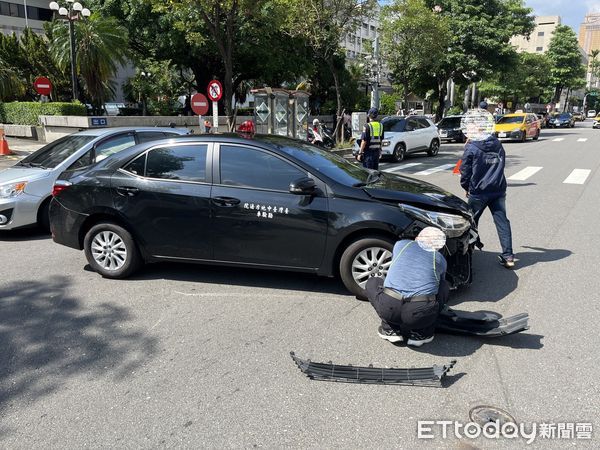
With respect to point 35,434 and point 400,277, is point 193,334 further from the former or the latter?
point 400,277

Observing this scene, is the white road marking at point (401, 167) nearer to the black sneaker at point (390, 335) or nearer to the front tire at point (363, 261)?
the front tire at point (363, 261)

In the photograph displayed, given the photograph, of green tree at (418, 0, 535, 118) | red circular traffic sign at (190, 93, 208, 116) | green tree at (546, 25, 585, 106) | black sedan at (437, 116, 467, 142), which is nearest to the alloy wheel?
red circular traffic sign at (190, 93, 208, 116)

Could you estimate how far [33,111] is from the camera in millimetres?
21641

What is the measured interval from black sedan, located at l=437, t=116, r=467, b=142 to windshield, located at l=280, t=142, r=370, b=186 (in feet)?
78.6

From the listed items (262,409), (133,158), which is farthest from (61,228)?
(262,409)

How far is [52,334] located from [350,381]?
2.58 m

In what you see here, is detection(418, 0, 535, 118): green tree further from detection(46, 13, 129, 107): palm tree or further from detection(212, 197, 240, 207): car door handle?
detection(212, 197, 240, 207): car door handle

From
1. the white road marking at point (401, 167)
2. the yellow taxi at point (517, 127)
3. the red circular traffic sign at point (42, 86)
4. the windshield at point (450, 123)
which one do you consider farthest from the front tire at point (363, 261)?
the windshield at point (450, 123)

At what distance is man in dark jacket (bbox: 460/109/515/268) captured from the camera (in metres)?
5.75

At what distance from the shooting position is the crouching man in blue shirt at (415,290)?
3.69 metres

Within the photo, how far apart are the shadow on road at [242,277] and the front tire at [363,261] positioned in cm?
32

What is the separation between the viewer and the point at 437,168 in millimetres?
16125

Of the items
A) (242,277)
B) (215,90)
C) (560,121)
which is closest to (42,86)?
(215,90)

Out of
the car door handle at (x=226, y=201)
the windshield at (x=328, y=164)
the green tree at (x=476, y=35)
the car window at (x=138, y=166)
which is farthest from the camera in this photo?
the green tree at (x=476, y=35)
